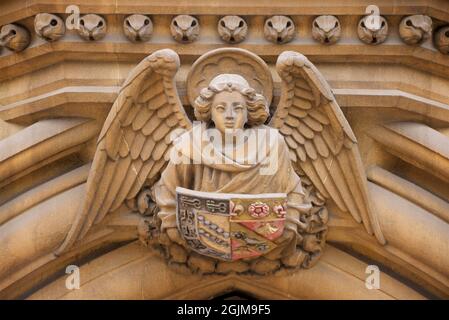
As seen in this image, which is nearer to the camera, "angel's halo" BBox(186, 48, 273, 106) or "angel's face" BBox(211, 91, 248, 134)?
"angel's face" BBox(211, 91, 248, 134)

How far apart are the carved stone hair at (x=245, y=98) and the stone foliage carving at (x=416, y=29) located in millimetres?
722

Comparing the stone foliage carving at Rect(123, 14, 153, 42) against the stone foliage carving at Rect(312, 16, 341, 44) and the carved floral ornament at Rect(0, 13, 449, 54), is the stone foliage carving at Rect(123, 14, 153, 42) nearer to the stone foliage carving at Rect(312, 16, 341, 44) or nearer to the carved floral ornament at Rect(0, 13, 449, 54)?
the carved floral ornament at Rect(0, 13, 449, 54)

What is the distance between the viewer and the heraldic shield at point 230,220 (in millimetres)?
5629

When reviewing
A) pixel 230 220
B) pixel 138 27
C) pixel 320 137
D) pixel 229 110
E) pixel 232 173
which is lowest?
pixel 230 220

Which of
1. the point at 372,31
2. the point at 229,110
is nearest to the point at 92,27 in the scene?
the point at 229,110

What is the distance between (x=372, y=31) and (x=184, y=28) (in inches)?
33.4

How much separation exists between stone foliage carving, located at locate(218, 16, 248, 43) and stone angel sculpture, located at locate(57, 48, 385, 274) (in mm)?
126

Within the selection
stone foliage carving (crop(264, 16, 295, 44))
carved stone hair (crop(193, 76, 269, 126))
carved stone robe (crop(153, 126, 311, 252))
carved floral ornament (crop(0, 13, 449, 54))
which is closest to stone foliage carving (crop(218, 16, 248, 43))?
carved floral ornament (crop(0, 13, 449, 54))

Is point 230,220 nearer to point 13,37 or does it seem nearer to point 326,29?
point 326,29

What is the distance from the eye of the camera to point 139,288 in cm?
610

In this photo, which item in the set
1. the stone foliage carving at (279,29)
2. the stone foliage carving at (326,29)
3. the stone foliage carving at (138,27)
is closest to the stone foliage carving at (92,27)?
the stone foliage carving at (138,27)

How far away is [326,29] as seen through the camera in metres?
5.94

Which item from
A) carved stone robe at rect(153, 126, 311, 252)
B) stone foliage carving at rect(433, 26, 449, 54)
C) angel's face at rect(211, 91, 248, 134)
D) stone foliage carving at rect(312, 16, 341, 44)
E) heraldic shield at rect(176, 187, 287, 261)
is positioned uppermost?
stone foliage carving at rect(312, 16, 341, 44)

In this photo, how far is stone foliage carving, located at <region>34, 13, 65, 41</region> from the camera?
595 centimetres
